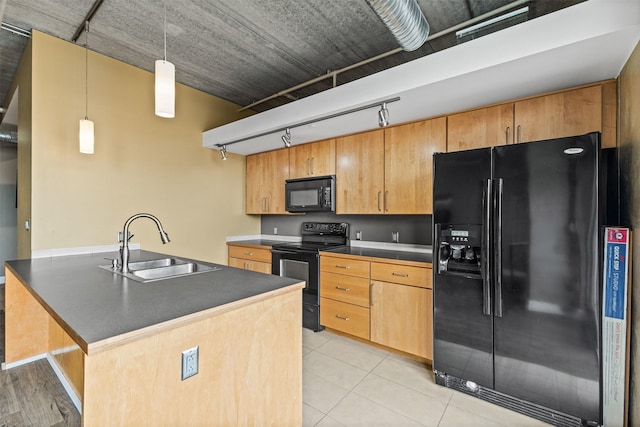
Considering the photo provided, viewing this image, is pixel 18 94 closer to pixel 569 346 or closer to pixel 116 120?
pixel 116 120

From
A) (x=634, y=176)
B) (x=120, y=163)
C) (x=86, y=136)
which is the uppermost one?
(x=86, y=136)

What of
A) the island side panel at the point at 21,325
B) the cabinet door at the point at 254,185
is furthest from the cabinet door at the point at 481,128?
the island side panel at the point at 21,325

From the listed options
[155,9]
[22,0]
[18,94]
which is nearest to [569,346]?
[155,9]

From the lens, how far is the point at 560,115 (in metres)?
2.08

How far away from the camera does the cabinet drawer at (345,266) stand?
283 centimetres

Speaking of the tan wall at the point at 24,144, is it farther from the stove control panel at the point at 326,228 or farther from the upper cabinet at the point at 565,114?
the upper cabinet at the point at 565,114

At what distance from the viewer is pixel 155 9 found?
2.27 metres

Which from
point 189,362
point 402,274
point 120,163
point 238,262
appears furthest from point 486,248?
point 120,163

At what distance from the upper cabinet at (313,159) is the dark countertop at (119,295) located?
191 centimetres

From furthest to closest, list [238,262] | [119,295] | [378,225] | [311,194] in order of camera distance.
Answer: [238,262] → [311,194] → [378,225] → [119,295]

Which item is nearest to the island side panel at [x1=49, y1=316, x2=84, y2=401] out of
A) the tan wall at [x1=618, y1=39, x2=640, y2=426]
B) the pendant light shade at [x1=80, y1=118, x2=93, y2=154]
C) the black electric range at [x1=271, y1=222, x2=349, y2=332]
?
the pendant light shade at [x1=80, y1=118, x2=93, y2=154]

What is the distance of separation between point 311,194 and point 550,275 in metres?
Answer: 2.43

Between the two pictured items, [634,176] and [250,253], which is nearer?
[634,176]

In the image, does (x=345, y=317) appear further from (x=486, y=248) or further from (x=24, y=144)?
(x=24, y=144)
